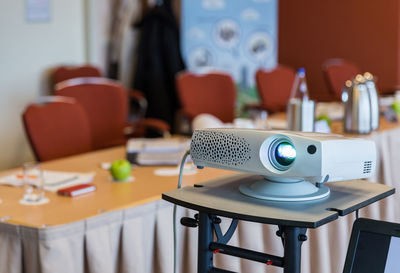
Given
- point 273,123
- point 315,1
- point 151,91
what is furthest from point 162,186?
point 315,1

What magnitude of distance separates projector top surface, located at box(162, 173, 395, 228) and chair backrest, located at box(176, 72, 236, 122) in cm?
323

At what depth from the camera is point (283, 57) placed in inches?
296

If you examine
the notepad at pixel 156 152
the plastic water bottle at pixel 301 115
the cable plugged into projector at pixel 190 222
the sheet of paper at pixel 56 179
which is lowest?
the sheet of paper at pixel 56 179

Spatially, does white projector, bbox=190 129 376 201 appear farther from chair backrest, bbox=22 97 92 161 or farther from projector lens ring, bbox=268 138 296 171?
chair backrest, bbox=22 97 92 161

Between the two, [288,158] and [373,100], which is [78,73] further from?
[288,158]

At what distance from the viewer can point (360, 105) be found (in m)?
3.27

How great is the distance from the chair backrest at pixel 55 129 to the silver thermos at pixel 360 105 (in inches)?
51.9

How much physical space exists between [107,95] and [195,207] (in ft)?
9.17

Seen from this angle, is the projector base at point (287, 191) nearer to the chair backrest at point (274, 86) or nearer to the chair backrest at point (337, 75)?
the chair backrest at point (274, 86)

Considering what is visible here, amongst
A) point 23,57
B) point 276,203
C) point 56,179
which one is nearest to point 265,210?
point 276,203

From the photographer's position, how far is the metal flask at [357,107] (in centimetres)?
323

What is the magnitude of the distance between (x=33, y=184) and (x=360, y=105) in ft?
5.45

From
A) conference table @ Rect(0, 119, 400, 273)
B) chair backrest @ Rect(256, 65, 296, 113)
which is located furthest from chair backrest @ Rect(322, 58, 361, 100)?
conference table @ Rect(0, 119, 400, 273)

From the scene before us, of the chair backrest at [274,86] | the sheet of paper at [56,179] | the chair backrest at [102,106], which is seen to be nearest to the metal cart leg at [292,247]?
the sheet of paper at [56,179]
